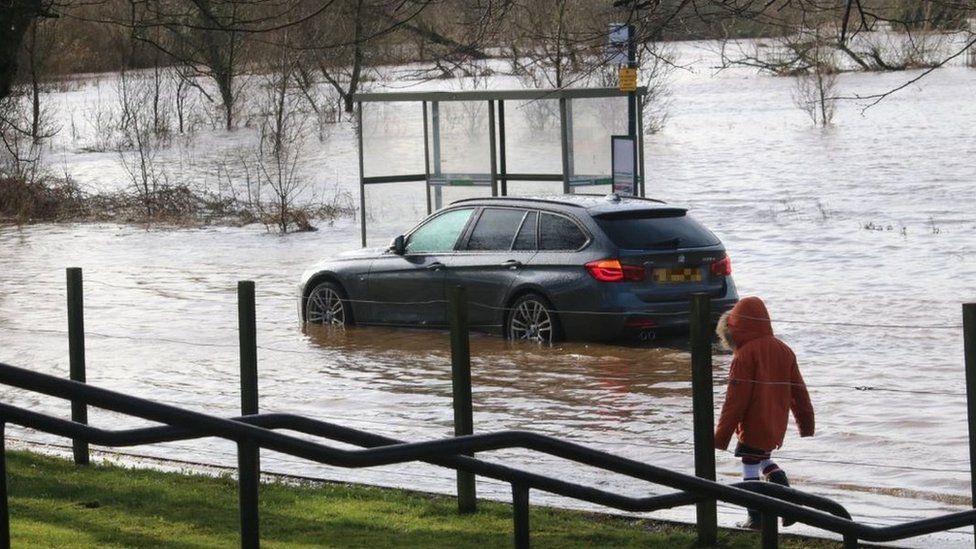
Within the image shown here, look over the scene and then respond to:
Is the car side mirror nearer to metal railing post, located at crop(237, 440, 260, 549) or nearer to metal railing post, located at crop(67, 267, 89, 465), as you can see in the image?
metal railing post, located at crop(67, 267, 89, 465)

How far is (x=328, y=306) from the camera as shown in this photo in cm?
1734

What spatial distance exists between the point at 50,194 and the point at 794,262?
17.6 m

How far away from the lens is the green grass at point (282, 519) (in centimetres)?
771

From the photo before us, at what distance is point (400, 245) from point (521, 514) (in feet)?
34.8

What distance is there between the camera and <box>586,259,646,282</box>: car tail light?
14945mm

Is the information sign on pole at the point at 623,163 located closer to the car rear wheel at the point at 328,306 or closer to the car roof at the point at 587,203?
the car roof at the point at 587,203

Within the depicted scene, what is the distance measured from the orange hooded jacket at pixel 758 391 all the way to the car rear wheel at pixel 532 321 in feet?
22.2

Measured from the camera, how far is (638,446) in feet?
36.0

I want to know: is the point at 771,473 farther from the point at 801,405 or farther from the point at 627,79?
the point at 627,79

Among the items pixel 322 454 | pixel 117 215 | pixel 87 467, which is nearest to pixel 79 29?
A: pixel 117 215

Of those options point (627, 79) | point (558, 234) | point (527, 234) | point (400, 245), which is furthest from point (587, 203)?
point (627, 79)

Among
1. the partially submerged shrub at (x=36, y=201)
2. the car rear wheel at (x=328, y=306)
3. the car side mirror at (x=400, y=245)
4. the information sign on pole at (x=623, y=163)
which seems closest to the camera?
the car side mirror at (x=400, y=245)

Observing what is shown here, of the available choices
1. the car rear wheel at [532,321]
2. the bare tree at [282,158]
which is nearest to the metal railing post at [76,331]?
the car rear wheel at [532,321]

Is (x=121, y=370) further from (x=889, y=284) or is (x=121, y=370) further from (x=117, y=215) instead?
(x=117, y=215)
